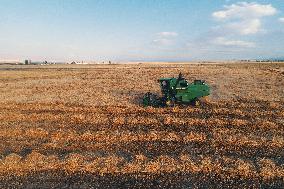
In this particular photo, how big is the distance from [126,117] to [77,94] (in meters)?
11.5

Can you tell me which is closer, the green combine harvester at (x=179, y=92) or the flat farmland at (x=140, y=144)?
the flat farmland at (x=140, y=144)

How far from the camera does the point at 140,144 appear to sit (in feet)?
53.7

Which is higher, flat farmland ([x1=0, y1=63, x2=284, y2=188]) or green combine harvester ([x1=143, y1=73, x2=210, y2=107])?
green combine harvester ([x1=143, y1=73, x2=210, y2=107])

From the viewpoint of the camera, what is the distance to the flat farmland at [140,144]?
12.6 meters

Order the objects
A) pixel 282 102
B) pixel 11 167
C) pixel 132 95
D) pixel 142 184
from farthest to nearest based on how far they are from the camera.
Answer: pixel 132 95 < pixel 282 102 < pixel 11 167 < pixel 142 184

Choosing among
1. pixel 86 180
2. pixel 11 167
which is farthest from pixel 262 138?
pixel 11 167

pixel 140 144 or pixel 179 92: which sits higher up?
pixel 179 92

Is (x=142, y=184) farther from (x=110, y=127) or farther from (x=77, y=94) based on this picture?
(x=77, y=94)

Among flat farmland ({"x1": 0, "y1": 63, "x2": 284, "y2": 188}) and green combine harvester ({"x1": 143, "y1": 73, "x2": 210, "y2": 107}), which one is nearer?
flat farmland ({"x1": 0, "y1": 63, "x2": 284, "y2": 188})

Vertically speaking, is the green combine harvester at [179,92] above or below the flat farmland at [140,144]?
above

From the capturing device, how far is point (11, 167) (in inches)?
541

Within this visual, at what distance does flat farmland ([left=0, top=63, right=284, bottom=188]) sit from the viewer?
12.6 meters

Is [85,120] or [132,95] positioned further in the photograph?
[132,95]

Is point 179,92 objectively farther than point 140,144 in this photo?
Yes
